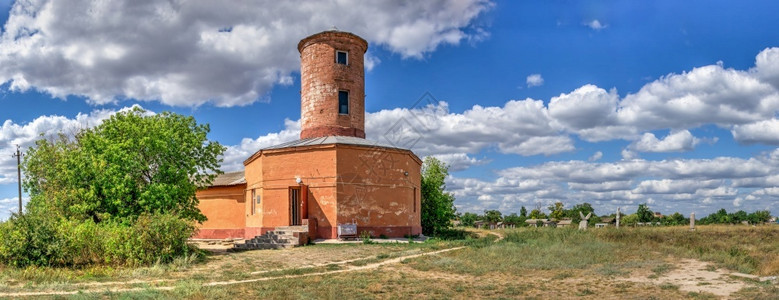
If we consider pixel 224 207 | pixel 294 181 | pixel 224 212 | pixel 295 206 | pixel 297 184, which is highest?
pixel 294 181

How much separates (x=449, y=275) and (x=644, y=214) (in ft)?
166

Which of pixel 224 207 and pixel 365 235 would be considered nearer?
pixel 365 235

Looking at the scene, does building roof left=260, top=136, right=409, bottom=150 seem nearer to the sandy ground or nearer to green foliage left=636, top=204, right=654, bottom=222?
the sandy ground

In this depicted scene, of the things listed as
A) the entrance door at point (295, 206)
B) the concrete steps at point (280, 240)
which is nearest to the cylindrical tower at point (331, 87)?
the entrance door at point (295, 206)

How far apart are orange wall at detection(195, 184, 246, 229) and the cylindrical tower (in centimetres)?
539

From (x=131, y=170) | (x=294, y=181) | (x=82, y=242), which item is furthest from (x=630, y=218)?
(x=82, y=242)

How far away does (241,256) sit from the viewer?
1811 centimetres

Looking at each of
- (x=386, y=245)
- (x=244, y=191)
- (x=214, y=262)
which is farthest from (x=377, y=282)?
(x=244, y=191)

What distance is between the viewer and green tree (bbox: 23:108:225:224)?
19062 mm

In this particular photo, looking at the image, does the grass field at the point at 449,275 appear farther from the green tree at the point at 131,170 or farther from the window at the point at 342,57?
the window at the point at 342,57

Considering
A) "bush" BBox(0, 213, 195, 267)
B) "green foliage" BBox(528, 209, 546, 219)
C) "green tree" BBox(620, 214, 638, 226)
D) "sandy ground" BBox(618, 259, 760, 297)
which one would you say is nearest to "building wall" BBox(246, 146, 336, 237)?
"bush" BBox(0, 213, 195, 267)

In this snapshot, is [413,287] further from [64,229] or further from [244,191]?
[244,191]

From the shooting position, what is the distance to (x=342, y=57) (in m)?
26.9

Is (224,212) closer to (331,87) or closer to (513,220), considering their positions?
(331,87)
